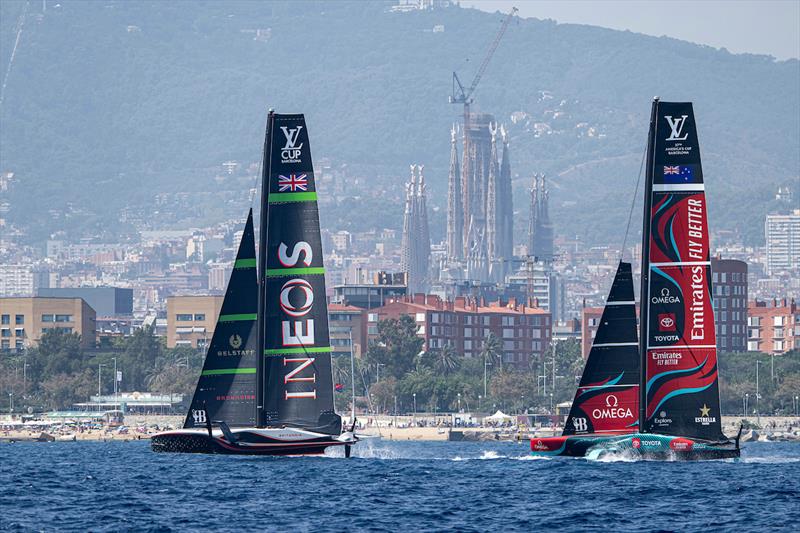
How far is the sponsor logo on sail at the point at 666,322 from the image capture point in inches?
2468

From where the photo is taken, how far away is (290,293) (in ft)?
211

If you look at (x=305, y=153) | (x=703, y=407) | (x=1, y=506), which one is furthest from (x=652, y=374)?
(x=1, y=506)

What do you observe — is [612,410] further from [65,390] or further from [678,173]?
[65,390]

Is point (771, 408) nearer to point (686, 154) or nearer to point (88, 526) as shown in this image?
point (686, 154)

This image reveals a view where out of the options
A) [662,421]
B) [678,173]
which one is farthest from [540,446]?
[678,173]

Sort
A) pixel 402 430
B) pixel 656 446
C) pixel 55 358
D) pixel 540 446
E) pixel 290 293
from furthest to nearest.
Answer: pixel 55 358
pixel 402 430
pixel 540 446
pixel 290 293
pixel 656 446

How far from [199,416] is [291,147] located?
29.9 ft

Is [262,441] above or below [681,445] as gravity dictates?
above

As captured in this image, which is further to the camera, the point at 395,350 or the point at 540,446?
the point at 395,350

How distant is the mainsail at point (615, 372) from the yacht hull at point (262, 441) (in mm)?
7988

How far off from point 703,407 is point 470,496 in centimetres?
1144

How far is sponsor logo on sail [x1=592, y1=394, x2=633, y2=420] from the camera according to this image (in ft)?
209

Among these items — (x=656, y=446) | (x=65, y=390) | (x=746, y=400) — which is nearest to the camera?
(x=656, y=446)

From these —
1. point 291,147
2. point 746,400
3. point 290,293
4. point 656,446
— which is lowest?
point 746,400
